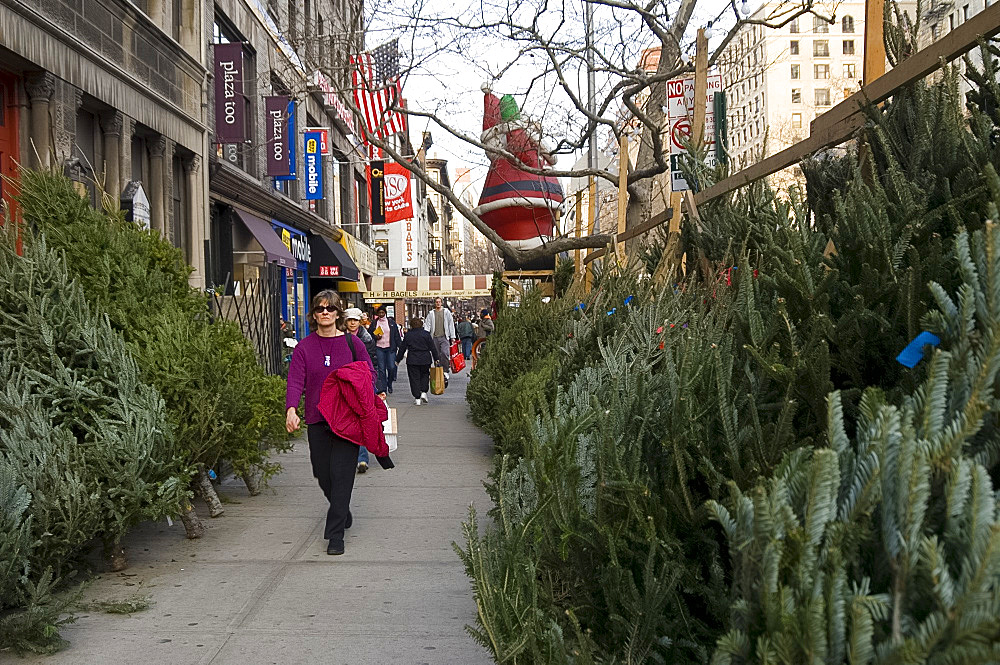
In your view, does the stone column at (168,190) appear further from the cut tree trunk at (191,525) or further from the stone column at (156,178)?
the cut tree trunk at (191,525)

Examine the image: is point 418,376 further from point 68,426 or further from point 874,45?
point 874,45

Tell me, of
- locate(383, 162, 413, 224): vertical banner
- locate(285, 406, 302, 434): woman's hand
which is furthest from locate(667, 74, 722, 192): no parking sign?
locate(383, 162, 413, 224): vertical banner

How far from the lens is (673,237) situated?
23.9ft

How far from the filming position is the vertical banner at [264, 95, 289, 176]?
20.8m

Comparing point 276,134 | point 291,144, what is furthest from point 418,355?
point 291,144

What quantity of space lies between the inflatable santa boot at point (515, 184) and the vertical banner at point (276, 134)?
4815mm

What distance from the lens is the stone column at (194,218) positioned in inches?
588

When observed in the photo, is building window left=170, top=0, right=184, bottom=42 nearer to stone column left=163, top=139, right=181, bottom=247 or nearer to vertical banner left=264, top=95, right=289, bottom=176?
stone column left=163, top=139, right=181, bottom=247

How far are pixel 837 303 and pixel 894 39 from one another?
170 cm

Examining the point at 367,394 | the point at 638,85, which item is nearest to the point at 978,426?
the point at 367,394

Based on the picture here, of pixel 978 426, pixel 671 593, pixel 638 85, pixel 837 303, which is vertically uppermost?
pixel 638 85

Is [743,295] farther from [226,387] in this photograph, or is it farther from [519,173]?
[519,173]

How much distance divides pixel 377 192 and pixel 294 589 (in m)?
32.8

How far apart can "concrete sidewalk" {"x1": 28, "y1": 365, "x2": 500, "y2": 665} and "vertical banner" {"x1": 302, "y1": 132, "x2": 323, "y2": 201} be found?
16.6 meters
